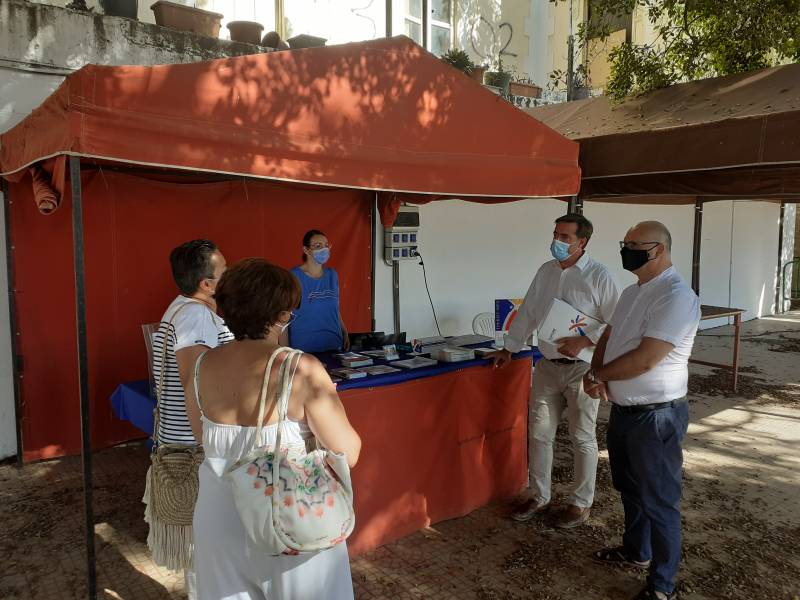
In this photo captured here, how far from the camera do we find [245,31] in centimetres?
550

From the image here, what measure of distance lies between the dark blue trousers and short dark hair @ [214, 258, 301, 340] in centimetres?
174

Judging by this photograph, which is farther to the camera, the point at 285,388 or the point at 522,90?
the point at 522,90

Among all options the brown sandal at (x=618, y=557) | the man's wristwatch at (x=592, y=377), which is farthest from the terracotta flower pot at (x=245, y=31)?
the brown sandal at (x=618, y=557)

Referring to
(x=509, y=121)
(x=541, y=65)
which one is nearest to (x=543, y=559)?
(x=509, y=121)

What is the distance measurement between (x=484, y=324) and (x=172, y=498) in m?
5.00

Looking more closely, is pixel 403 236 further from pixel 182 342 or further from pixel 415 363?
pixel 182 342

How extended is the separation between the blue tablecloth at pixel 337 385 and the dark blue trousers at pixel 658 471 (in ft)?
3.16

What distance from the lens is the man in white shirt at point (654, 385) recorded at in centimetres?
256

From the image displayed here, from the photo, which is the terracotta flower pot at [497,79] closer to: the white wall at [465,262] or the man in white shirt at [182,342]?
the white wall at [465,262]

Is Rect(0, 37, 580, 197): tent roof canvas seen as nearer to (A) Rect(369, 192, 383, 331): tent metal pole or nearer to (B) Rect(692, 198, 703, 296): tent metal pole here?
(A) Rect(369, 192, 383, 331): tent metal pole

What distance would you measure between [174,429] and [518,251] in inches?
229

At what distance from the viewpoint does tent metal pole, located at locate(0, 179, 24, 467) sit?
13.6 ft

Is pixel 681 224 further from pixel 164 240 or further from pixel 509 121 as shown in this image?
pixel 164 240

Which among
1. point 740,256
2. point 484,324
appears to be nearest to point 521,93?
point 484,324
